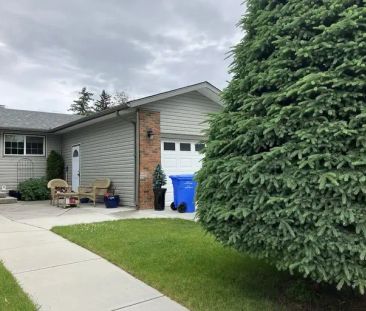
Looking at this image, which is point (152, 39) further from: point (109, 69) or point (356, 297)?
point (356, 297)

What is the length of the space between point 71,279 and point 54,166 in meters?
12.8

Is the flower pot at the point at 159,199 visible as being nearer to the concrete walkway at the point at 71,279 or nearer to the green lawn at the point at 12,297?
the concrete walkway at the point at 71,279

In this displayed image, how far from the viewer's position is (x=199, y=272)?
4.37m

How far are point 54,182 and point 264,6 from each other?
11.5 m

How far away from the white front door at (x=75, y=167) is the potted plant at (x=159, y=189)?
557 centimetres

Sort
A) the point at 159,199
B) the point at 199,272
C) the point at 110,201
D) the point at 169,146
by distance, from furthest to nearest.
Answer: the point at 169,146, the point at 110,201, the point at 159,199, the point at 199,272

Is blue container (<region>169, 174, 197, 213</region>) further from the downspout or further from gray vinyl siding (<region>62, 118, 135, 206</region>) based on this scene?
gray vinyl siding (<region>62, 118, 135, 206</region>)

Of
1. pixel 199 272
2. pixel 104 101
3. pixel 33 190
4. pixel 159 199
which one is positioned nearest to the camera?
pixel 199 272

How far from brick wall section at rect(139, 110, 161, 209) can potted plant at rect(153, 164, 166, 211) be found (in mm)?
319

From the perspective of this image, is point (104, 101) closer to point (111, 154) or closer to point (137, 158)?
point (111, 154)

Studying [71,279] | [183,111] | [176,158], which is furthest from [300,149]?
[183,111]

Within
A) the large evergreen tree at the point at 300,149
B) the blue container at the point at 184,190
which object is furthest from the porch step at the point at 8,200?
the large evergreen tree at the point at 300,149

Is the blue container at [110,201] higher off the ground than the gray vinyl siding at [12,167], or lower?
lower

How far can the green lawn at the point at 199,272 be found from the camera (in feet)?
11.5
